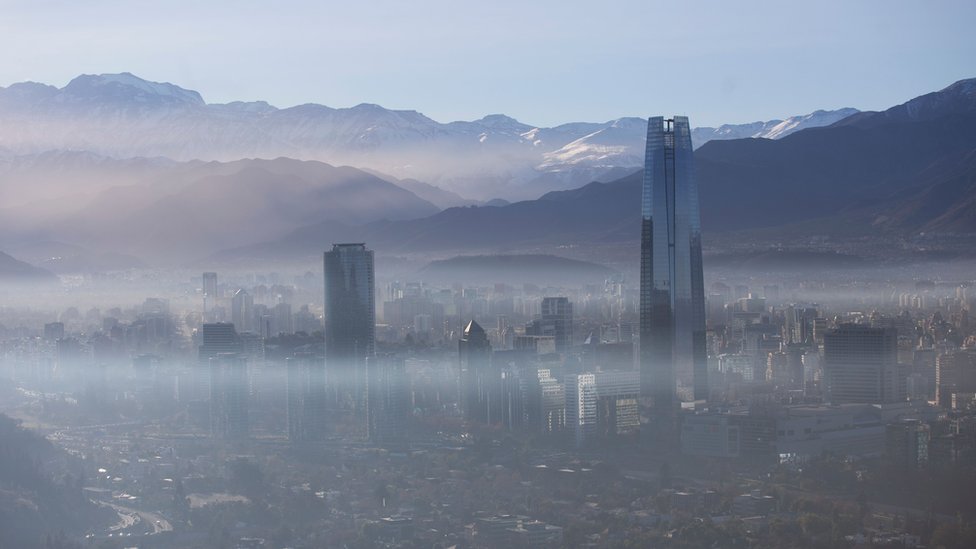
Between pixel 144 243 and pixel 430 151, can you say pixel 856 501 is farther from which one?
pixel 430 151

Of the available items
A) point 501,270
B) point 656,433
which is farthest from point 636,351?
point 501,270

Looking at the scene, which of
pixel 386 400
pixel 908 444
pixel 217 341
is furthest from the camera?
pixel 217 341

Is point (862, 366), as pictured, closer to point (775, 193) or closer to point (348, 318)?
point (348, 318)

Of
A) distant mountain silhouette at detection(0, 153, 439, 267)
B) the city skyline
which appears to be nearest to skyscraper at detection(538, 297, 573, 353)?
the city skyline

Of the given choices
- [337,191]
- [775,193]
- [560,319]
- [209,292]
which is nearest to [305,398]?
[560,319]

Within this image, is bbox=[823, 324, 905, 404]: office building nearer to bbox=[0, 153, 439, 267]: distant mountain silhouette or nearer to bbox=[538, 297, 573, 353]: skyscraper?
bbox=[538, 297, 573, 353]: skyscraper
